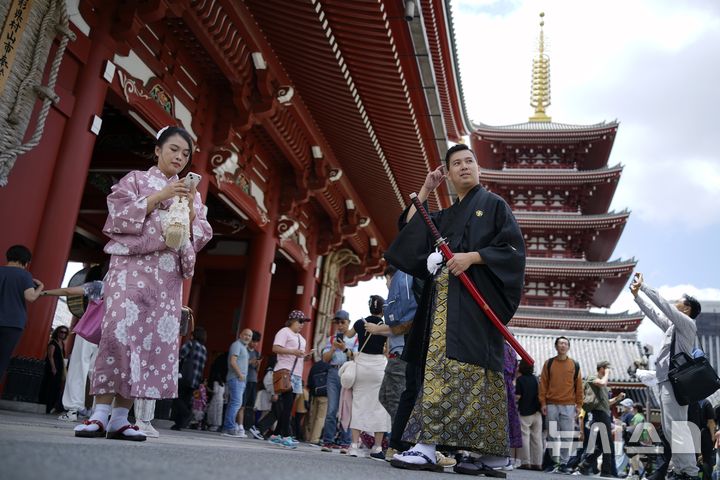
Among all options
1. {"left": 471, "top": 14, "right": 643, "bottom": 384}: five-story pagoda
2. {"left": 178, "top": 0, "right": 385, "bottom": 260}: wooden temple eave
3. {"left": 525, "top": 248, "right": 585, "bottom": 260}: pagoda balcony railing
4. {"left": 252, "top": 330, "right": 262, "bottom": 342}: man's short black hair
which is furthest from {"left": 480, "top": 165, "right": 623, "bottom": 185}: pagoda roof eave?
{"left": 252, "top": 330, "right": 262, "bottom": 342}: man's short black hair

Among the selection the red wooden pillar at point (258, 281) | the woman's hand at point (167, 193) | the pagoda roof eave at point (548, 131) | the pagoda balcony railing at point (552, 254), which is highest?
the pagoda roof eave at point (548, 131)

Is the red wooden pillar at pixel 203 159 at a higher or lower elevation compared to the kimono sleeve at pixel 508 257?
higher

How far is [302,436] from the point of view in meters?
11.0

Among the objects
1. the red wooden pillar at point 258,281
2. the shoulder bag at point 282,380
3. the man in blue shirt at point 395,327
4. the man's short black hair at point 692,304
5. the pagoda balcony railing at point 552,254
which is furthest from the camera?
the pagoda balcony railing at point 552,254

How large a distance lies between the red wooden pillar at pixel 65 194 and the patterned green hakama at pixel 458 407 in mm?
3894

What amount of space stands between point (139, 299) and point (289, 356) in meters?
4.72

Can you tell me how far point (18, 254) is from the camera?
15.8 ft

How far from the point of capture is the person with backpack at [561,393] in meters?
7.93

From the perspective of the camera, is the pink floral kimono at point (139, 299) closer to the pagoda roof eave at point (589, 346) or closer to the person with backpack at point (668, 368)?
the person with backpack at point (668, 368)

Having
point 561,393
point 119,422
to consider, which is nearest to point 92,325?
point 119,422

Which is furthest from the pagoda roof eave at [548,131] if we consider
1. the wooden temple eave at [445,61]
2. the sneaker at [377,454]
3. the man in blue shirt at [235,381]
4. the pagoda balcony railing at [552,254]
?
the sneaker at [377,454]

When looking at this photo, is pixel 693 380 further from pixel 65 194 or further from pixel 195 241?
pixel 65 194

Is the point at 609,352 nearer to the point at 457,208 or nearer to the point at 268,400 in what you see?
the point at 268,400

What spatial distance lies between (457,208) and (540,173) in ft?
82.2
